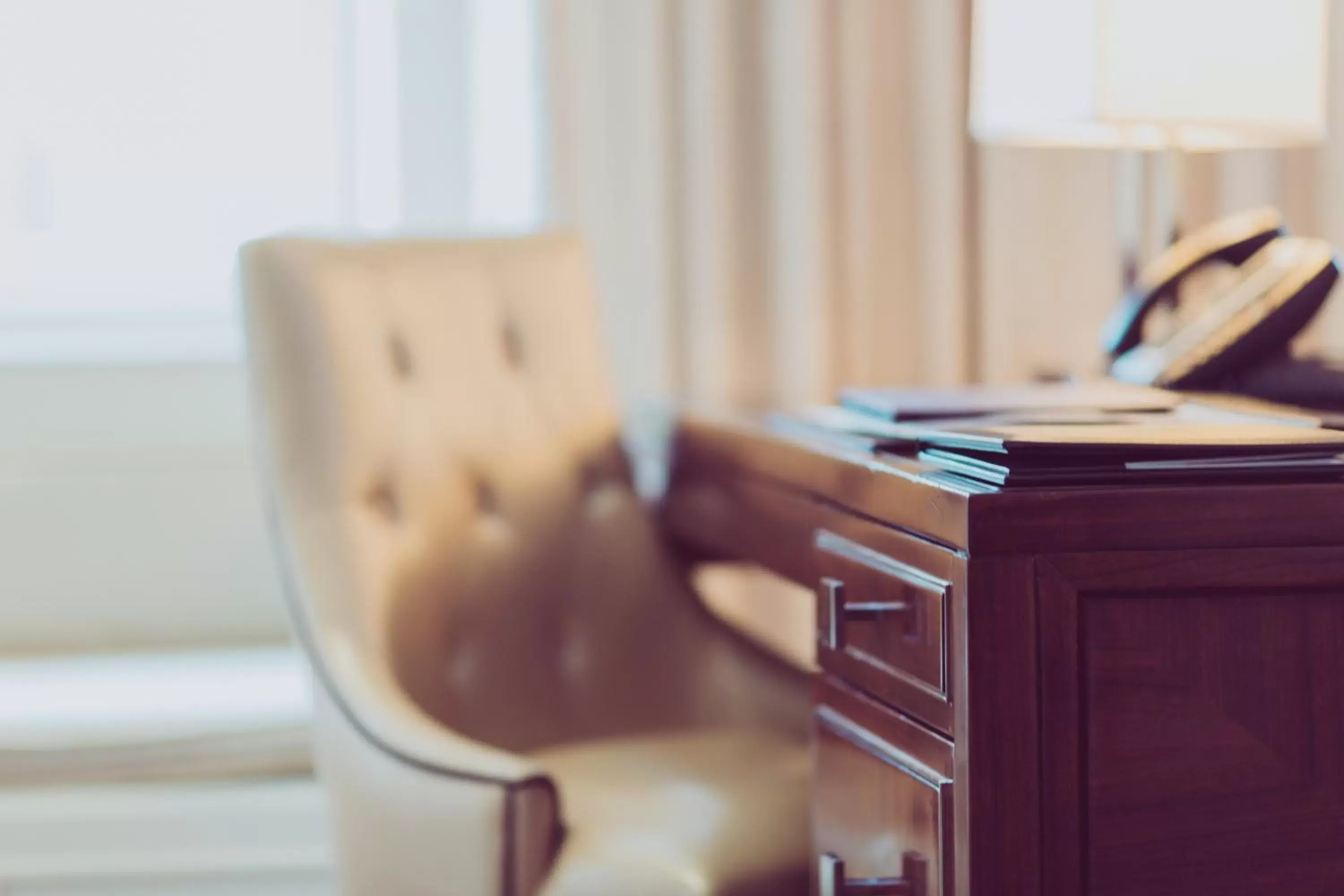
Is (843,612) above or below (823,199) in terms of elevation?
below

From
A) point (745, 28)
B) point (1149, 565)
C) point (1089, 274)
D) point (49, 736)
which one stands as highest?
point (745, 28)

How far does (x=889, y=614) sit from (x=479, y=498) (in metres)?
0.74

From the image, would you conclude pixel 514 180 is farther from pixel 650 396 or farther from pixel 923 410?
pixel 923 410

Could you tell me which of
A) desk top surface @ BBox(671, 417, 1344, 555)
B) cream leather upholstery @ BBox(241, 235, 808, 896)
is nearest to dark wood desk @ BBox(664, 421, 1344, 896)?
desk top surface @ BBox(671, 417, 1344, 555)

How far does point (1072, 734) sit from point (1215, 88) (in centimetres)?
89

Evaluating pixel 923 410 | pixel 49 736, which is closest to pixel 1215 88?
pixel 923 410

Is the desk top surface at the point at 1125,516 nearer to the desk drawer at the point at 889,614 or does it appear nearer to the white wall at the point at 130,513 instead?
the desk drawer at the point at 889,614

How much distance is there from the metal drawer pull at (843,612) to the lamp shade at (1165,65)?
65 centimetres

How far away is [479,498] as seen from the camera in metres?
1.80

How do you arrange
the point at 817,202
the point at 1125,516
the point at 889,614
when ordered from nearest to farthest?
the point at 1125,516
the point at 889,614
the point at 817,202

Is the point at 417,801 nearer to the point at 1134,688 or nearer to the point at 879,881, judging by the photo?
the point at 879,881

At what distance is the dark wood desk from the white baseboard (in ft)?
3.30

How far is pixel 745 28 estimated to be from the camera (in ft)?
7.30

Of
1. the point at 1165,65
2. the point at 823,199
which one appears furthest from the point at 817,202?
the point at 1165,65
